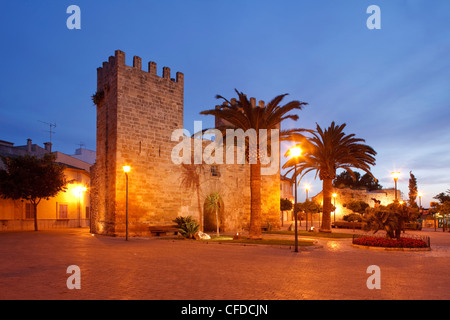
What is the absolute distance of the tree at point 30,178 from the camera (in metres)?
27.2

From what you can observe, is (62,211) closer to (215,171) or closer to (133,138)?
(133,138)

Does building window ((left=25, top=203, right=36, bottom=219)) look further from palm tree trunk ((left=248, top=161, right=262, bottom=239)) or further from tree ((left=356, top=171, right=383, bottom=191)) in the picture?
tree ((left=356, top=171, right=383, bottom=191))

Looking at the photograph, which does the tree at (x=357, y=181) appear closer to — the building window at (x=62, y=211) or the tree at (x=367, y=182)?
the tree at (x=367, y=182)

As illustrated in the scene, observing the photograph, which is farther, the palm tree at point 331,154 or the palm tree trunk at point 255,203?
the palm tree at point 331,154

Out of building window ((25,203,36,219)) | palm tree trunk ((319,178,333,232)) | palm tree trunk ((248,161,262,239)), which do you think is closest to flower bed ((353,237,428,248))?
palm tree trunk ((248,161,262,239))

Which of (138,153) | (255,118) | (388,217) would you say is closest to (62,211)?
(138,153)

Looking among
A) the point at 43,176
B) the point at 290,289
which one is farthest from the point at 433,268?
the point at 43,176

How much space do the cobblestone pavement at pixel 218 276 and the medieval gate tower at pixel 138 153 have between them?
9856mm

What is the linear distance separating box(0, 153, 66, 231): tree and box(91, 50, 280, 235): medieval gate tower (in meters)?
5.35

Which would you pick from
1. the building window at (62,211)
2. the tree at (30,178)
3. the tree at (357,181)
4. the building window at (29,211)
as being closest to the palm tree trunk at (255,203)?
the tree at (30,178)

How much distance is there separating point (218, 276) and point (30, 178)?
76.7 ft

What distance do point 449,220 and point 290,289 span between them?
114 ft
